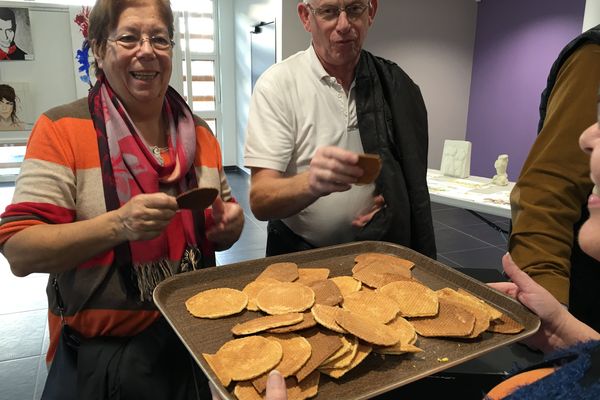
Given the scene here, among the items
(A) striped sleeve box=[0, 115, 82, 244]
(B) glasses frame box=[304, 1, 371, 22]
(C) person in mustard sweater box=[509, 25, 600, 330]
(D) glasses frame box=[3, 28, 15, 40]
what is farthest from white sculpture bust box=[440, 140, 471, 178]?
(D) glasses frame box=[3, 28, 15, 40]

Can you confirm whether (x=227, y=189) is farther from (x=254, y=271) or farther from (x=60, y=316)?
(x=60, y=316)

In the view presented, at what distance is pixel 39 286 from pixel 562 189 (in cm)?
341

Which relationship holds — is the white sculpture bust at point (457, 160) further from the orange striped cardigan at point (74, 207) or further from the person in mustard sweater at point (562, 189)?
the orange striped cardigan at point (74, 207)

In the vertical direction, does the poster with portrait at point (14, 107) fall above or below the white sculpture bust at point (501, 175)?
above

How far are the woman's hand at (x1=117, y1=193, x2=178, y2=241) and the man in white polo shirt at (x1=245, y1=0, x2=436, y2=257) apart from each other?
1.28 feet

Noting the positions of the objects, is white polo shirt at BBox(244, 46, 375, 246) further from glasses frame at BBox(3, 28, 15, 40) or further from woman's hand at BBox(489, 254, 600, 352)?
glasses frame at BBox(3, 28, 15, 40)

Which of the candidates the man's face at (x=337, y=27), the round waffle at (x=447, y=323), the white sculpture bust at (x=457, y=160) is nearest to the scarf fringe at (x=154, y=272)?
the round waffle at (x=447, y=323)

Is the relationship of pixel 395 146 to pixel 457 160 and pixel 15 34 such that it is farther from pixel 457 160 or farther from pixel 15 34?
pixel 15 34

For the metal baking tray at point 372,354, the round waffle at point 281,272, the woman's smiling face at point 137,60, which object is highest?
the woman's smiling face at point 137,60

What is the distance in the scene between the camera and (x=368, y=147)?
1.51 m

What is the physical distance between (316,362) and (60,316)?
2.32 feet

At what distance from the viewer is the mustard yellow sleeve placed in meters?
1.02

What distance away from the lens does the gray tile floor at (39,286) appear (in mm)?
2338

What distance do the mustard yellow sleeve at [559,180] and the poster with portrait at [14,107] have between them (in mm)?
3819
